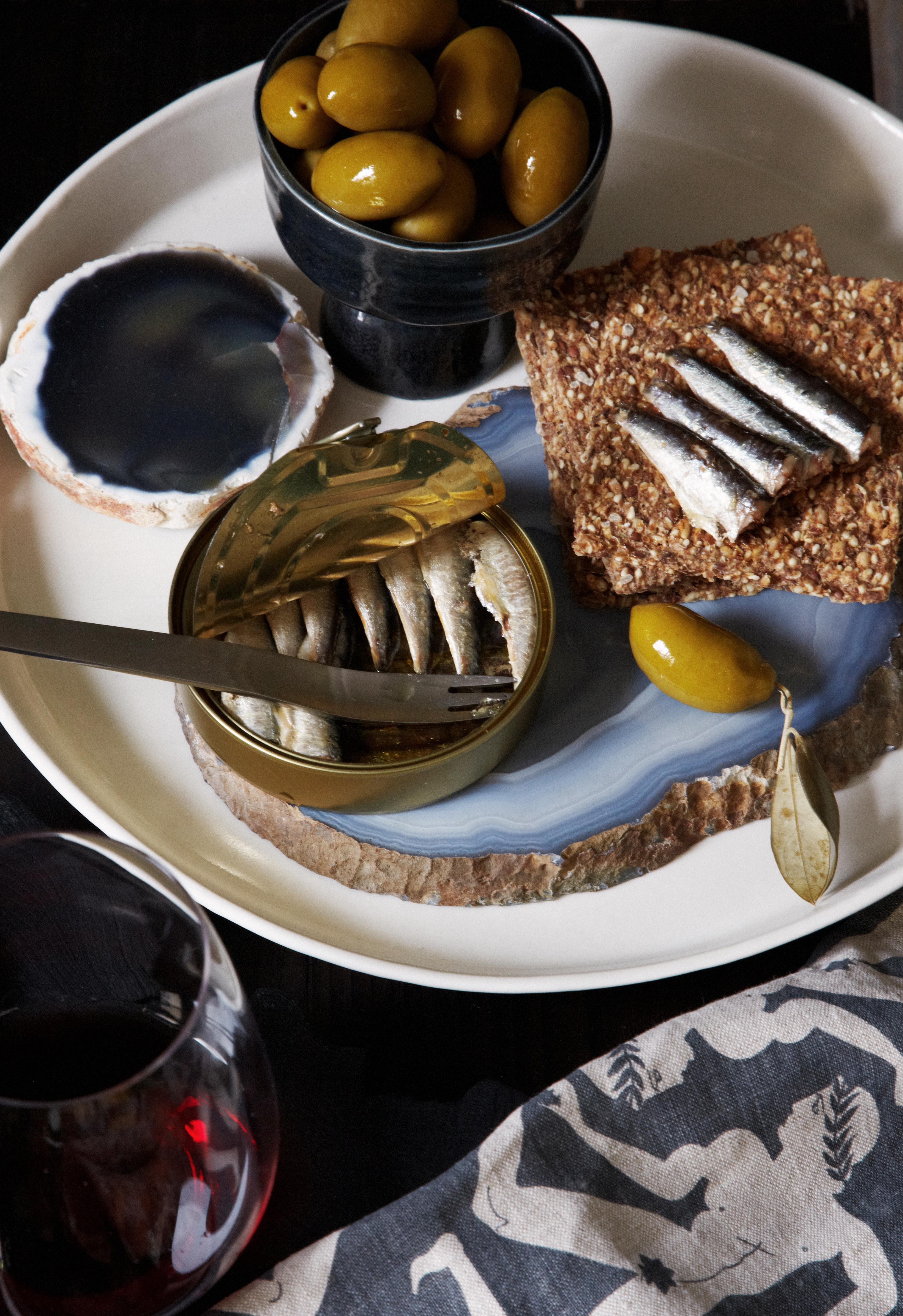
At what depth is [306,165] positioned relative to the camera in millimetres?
975

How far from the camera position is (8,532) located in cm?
110

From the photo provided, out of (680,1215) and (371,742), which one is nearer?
(680,1215)

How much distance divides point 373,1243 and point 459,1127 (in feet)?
0.41

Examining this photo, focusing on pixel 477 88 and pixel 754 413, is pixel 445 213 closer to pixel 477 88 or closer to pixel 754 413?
pixel 477 88

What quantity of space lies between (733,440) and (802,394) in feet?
0.27

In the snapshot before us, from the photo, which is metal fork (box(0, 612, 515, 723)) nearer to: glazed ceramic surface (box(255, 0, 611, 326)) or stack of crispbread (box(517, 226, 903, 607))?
stack of crispbread (box(517, 226, 903, 607))

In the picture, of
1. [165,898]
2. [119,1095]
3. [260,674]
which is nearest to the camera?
[119,1095]

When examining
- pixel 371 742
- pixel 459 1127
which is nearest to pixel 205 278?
pixel 371 742

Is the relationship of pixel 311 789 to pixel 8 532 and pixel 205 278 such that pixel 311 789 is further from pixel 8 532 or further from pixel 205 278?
pixel 205 278

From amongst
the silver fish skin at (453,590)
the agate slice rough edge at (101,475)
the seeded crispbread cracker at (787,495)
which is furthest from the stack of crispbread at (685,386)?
the agate slice rough edge at (101,475)

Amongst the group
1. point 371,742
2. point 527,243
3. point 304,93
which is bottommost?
point 371,742

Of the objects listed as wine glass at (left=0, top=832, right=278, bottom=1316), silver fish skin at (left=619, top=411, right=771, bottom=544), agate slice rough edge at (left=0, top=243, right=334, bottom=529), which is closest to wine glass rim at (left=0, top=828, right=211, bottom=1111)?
wine glass at (left=0, top=832, right=278, bottom=1316)

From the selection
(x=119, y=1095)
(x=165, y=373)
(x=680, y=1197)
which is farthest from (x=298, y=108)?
(x=680, y=1197)

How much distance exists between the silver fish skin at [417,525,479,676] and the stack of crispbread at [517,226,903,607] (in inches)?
4.0
